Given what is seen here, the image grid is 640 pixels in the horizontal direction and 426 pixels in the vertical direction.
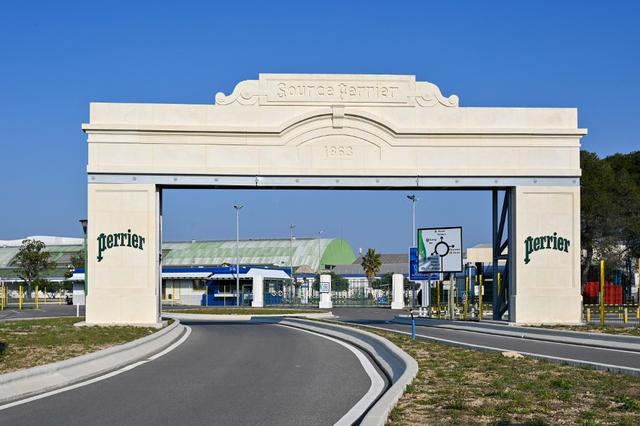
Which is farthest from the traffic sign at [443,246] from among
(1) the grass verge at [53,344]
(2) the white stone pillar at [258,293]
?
(2) the white stone pillar at [258,293]

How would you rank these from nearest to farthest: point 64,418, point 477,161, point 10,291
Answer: point 64,418, point 477,161, point 10,291

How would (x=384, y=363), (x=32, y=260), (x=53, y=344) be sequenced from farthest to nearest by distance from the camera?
(x=32, y=260), (x=53, y=344), (x=384, y=363)

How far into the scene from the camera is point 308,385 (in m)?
14.6

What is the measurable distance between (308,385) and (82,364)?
4.25 metres

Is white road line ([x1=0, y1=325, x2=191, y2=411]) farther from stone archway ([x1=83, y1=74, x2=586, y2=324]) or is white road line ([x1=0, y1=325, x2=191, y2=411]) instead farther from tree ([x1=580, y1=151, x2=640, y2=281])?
tree ([x1=580, y1=151, x2=640, y2=281])

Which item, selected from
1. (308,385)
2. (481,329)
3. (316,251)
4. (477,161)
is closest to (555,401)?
(308,385)

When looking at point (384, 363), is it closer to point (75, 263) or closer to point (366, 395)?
point (366, 395)

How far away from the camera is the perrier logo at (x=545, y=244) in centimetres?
3425

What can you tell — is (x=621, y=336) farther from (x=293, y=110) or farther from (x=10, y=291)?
(x=10, y=291)

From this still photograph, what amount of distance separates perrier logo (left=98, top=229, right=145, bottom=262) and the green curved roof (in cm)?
8011

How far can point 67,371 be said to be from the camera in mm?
15102

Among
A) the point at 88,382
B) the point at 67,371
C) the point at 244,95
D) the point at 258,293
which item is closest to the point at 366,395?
the point at 88,382

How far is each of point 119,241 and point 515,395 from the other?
23.4 m

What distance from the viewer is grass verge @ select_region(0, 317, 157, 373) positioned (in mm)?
17337
